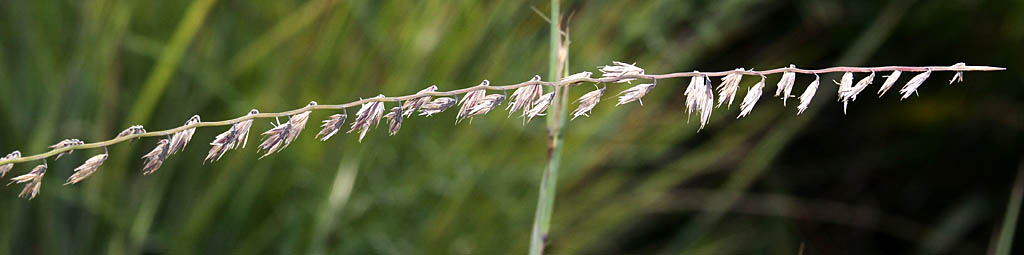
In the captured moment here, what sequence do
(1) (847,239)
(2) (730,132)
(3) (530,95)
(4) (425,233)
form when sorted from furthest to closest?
(1) (847,239)
(2) (730,132)
(4) (425,233)
(3) (530,95)

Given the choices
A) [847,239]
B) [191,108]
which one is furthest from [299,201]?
[847,239]

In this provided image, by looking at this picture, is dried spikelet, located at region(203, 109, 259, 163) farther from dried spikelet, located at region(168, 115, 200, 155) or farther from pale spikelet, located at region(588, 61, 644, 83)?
pale spikelet, located at region(588, 61, 644, 83)

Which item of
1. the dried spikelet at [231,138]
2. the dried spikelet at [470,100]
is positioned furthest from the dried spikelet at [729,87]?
the dried spikelet at [231,138]

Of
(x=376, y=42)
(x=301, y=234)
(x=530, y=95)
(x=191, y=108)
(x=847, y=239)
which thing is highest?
(x=847, y=239)

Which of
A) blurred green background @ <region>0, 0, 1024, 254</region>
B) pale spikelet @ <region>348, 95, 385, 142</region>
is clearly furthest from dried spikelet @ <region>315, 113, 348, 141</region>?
blurred green background @ <region>0, 0, 1024, 254</region>

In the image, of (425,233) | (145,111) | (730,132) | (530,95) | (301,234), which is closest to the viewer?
(530,95)

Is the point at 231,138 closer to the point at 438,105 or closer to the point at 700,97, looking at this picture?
the point at 438,105

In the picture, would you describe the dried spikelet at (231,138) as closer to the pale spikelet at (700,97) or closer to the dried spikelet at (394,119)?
the dried spikelet at (394,119)

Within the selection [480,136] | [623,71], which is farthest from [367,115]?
[480,136]

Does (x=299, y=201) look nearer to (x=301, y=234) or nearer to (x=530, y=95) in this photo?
(x=301, y=234)
